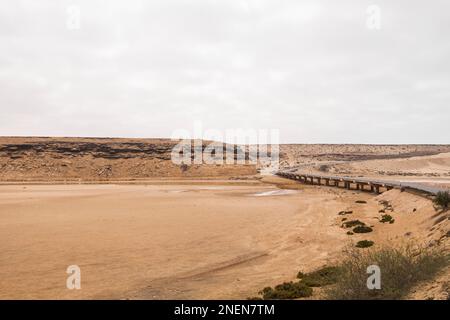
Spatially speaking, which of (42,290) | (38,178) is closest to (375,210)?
(42,290)

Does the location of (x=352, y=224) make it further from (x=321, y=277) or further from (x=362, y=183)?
(x=362, y=183)

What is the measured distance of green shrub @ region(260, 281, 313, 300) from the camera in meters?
9.46

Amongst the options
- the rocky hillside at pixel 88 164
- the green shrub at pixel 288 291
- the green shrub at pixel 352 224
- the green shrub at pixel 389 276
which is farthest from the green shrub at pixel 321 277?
the rocky hillside at pixel 88 164

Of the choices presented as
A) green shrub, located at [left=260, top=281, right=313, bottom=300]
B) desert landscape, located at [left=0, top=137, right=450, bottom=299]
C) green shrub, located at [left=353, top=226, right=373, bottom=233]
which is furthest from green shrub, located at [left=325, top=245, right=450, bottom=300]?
green shrub, located at [left=353, top=226, right=373, bottom=233]

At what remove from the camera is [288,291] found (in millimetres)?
9680

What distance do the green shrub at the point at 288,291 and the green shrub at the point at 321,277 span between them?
329 millimetres

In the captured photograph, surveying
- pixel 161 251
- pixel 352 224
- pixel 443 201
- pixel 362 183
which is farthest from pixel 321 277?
pixel 362 183

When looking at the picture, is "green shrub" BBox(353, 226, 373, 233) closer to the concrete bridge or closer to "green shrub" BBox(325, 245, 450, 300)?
the concrete bridge

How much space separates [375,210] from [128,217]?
17.1 metres

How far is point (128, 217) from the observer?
24.8 m

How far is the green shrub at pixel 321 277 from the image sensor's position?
33.9 ft

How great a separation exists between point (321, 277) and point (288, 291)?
1.70m

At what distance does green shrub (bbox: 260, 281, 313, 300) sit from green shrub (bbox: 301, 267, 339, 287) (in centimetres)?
33
